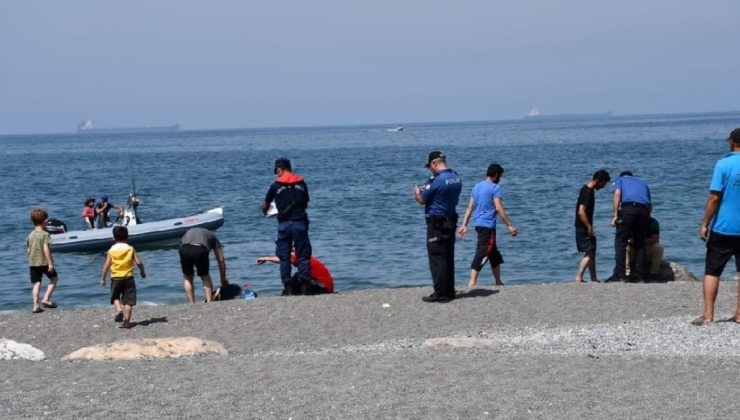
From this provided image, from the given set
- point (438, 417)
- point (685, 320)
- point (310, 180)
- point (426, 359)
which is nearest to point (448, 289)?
Answer: point (685, 320)

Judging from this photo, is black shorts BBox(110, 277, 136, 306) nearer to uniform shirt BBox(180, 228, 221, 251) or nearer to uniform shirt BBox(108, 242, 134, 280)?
uniform shirt BBox(108, 242, 134, 280)

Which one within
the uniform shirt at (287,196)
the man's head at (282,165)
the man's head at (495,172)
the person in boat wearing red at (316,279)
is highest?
the man's head at (282,165)

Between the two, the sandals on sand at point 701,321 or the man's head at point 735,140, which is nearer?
the man's head at point 735,140

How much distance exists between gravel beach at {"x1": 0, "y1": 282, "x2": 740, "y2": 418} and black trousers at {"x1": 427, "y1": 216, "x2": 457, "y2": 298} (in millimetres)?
396

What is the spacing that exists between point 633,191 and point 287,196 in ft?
15.6

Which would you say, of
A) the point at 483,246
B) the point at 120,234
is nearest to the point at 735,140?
the point at 483,246

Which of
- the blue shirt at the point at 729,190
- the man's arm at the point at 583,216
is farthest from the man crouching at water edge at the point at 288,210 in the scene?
the blue shirt at the point at 729,190

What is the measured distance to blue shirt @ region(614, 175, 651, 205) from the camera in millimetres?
14289

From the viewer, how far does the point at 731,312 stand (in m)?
11.8

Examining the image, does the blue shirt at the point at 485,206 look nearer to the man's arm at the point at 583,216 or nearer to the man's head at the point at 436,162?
the man's arm at the point at 583,216

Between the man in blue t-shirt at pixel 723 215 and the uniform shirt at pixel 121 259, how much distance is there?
21.0 feet

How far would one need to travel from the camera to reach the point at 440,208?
41.2 ft

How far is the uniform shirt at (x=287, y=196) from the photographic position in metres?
13.4

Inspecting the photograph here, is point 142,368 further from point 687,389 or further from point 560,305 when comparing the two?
point 560,305
